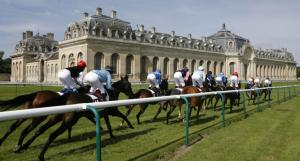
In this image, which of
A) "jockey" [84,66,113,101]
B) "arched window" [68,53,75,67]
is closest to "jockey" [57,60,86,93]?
"jockey" [84,66,113,101]

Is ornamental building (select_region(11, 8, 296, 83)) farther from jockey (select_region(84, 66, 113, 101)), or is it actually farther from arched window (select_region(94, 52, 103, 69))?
jockey (select_region(84, 66, 113, 101))

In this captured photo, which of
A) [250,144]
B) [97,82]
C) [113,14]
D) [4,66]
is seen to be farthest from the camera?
[4,66]

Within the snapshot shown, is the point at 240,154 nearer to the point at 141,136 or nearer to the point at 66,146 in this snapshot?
the point at 141,136

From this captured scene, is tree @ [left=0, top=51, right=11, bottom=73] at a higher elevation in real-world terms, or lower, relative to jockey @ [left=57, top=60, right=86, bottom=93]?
higher

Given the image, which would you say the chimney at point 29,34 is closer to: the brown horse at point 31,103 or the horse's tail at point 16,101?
the brown horse at point 31,103

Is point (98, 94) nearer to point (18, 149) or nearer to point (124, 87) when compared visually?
point (124, 87)

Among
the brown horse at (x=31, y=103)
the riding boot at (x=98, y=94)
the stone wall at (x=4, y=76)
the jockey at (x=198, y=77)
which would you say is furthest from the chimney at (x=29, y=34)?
the brown horse at (x=31, y=103)

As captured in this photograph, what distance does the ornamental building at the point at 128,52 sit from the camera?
196ft

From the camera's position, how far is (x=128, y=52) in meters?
64.1

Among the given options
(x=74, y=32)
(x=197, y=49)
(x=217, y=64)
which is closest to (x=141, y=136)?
(x=74, y=32)

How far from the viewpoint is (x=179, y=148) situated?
7.63 m

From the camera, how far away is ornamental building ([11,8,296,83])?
59.9m

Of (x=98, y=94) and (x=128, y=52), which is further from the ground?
(x=128, y=52)

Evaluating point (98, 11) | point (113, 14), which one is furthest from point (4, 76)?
point (98, 11)
